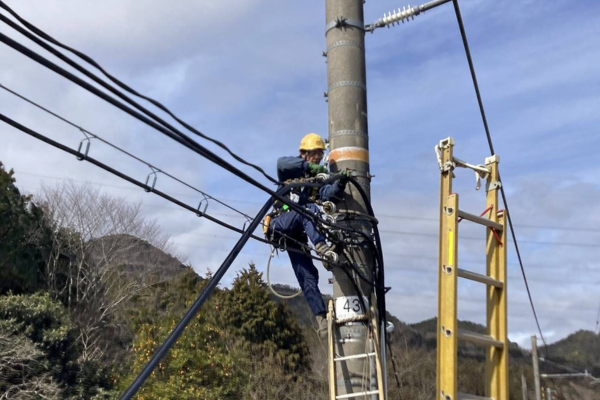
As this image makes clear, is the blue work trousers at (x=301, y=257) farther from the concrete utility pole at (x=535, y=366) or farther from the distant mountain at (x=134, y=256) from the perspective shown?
the concrete utility pole at (x=535, y=366)

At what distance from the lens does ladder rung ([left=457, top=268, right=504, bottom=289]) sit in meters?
5.47

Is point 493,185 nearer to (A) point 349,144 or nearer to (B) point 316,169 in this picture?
(A) point 349,144

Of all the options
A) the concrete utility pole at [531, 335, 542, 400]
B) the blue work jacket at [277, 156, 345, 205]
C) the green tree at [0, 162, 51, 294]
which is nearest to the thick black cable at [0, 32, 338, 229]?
the blue work jacket at [277, 156, 345, 205]

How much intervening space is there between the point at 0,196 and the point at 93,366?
6.94 meters

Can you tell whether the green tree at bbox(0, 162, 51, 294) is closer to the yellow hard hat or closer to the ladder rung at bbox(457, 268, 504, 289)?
the yellow hard hat

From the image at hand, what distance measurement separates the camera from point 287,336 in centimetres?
2455

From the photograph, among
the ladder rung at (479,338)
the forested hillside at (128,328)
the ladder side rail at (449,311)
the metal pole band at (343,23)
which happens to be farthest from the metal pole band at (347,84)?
the forested hillside at (128,328)

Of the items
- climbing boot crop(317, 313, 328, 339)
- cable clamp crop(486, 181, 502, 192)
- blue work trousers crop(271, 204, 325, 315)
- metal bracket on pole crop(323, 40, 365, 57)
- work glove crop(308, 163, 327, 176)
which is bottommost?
climbing boot crop(317, 313, 328, 339)

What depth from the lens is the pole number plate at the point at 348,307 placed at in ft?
21.0

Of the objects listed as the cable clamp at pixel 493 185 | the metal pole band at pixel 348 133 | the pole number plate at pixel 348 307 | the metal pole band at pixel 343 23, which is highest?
the metal pole band at pixel 343 23

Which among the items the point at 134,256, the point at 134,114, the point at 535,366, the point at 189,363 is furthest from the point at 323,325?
the point at 535,366

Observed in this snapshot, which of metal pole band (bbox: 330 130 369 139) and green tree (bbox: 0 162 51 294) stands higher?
green tree (bbox: 0 162 51 294)

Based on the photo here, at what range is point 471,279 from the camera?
5602 mm

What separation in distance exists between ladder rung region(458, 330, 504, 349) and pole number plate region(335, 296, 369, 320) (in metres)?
1.15
